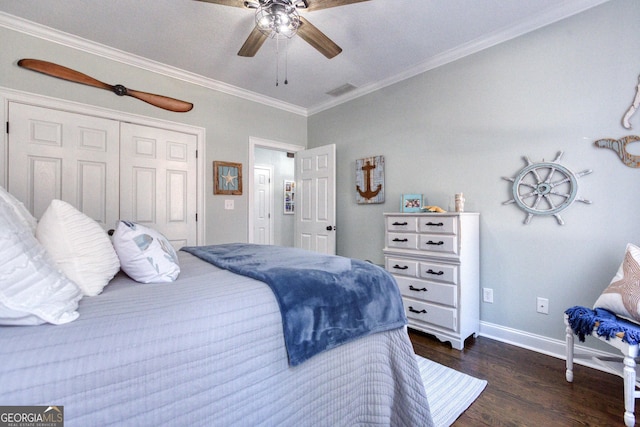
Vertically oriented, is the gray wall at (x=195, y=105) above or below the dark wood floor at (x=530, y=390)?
above

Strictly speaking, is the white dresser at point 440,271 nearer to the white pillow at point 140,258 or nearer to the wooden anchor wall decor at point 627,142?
the wooden anchor wall decor at point 627,142

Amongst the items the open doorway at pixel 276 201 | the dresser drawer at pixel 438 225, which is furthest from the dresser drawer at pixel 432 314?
the open doorway at pixel 276 201

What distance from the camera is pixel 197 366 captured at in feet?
2.65

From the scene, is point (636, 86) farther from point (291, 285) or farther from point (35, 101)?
point (35, 101)

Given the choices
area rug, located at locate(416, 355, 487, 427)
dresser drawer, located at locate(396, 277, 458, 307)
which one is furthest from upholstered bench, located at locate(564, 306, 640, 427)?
dresser drawer, located at locate(396, 277, 458, 307)

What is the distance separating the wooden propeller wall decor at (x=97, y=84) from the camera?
235 centimetres

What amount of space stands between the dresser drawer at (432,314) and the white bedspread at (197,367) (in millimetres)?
1192

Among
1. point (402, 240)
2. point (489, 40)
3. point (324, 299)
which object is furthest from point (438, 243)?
point (489, 40)

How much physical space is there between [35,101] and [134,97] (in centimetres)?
74

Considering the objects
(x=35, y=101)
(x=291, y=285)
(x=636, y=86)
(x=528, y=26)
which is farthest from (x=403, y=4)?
(x=35, y=101)

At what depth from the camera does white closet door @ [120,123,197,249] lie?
2824 mm

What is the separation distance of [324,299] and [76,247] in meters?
0.93

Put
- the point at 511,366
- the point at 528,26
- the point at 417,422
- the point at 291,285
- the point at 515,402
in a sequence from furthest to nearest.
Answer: the point at 528,26
the point at 511,366
the point at 515,402
the point at 417,422
the point at 291,285

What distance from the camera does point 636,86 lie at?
1854 millimetres
